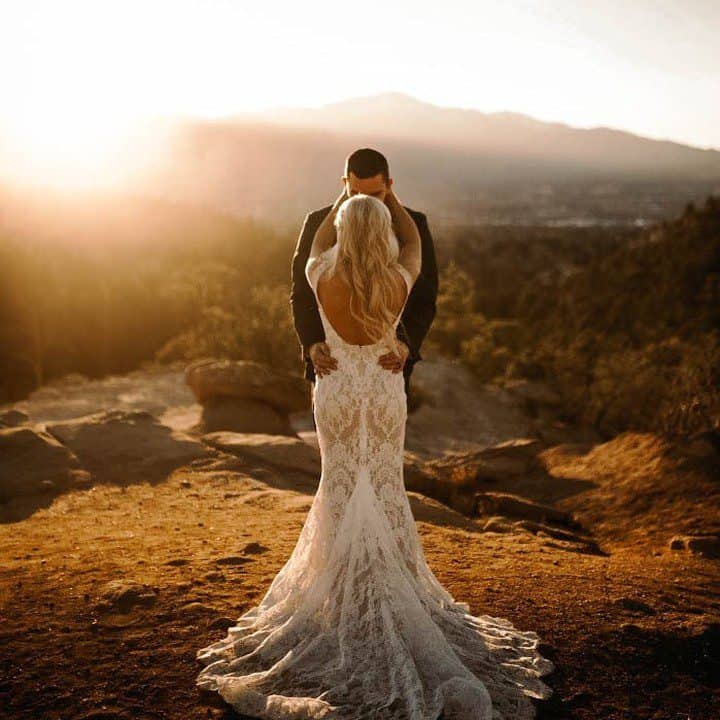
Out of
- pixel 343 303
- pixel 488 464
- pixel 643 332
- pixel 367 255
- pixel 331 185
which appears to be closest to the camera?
pixel 367 255

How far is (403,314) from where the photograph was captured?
419cm

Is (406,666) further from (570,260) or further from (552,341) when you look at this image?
(570,260)

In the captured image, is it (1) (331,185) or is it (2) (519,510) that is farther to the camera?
(1) (331,185)

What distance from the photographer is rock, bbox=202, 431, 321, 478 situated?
9.40 meters

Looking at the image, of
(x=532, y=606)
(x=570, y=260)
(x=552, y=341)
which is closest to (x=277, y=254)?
(x=552, y=341)

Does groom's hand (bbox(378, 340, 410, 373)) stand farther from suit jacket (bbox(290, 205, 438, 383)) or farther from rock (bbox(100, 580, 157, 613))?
rock (bbox(100, 580, 157, 613))

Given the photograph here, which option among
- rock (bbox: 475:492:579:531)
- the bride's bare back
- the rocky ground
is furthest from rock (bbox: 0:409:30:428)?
the bride's bare back

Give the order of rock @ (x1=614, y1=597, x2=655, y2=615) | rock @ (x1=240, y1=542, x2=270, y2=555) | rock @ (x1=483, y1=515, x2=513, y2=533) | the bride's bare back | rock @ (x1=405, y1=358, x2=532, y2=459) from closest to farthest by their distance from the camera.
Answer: the bride's bare back
rock @ (x1=614, y1=597, x2=655, y2=615)
rock @ (x1=240, y1=542, x2=270, y2=555)
rock @ (x1=483, y1=515, x2=513, y2=533)
rock @ (x1=405, y1=358, x2=532, y2=459)

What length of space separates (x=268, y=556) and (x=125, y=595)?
1.33 metres

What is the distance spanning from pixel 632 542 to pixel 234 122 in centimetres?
19443

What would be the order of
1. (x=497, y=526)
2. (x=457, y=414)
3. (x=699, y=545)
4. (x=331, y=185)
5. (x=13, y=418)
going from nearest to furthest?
(x=699, y=545) → (x=497, y=526) → (x=13, y=418) → (x=457, y=414) → (x=331, y=185)

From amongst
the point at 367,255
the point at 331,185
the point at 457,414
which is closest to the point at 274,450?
the point at 367,255

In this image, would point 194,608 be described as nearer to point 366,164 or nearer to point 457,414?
point 366,164

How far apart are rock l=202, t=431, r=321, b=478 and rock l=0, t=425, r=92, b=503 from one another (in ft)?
6.05
